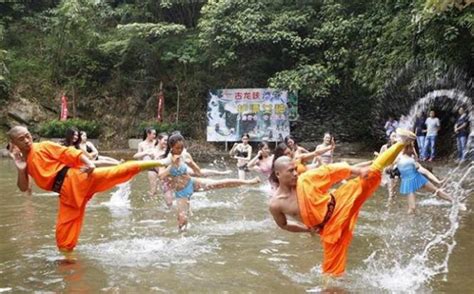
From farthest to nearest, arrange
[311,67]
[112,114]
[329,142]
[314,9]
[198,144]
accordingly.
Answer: [112,114] → [198,144] → [314,9] → [311,67] → [329,142]

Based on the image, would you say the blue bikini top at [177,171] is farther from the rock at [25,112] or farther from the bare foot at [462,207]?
the rock at [25,112]

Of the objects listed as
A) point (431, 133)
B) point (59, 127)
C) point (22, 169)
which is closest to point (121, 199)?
point (22, 169)

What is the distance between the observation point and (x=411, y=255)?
22.8ft

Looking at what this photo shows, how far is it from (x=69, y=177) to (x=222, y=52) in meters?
16.3

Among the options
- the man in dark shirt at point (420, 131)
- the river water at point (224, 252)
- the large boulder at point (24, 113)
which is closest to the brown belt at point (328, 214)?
the river water at point (224, 252)

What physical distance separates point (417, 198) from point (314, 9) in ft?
37.8

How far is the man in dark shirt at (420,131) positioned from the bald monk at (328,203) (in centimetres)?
1377

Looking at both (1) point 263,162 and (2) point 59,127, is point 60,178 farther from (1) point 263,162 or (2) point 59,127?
(2) point 59,127

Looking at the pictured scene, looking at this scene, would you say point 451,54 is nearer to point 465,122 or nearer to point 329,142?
point 465,122

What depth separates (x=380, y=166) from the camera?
16.7 ft

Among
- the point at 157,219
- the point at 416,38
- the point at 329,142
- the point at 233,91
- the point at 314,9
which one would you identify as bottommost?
the point at 157,219

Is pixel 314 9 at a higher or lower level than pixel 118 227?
higher

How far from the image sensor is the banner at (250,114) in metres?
21.3

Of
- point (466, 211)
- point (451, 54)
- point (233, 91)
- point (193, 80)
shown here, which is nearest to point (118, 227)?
point (466, 211)
